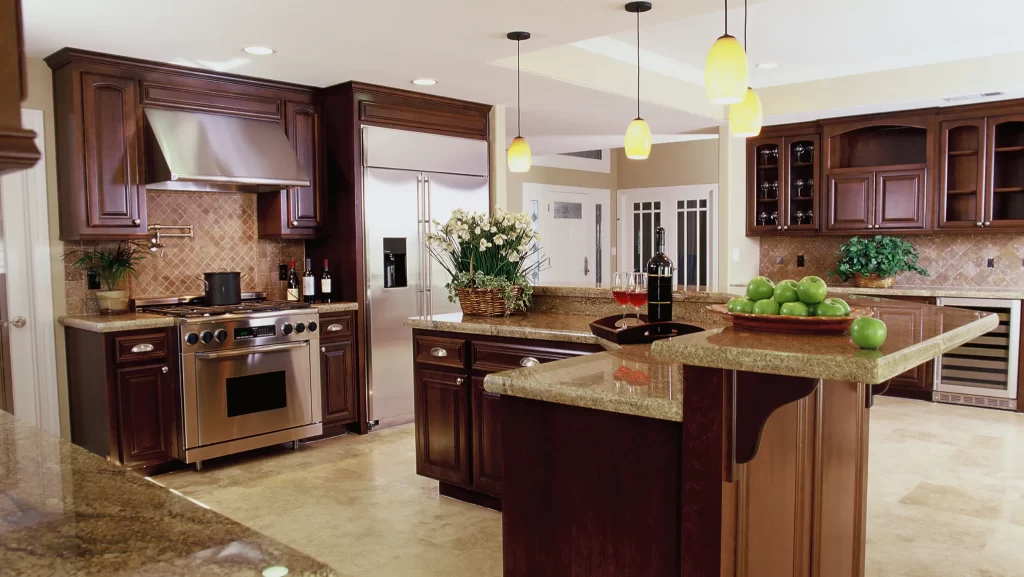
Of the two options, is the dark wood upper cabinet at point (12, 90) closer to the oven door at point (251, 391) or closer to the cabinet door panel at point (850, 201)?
the oven door at point (251, 391)

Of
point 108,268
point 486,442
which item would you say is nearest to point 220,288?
point 108,268

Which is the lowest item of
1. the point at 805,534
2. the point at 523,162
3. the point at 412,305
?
the point at 805,534

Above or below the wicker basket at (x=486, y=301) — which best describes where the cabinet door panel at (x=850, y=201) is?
above

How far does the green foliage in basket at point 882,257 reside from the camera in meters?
6.20

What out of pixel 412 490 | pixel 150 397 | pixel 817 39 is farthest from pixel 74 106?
pixel 817 39

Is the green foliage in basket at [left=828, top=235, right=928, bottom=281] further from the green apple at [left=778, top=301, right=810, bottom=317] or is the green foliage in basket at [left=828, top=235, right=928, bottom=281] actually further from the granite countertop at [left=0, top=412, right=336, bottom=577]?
the granite countertop at [left=0, top=412, right=336, bottom=577]

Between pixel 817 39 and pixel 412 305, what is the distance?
3.40m

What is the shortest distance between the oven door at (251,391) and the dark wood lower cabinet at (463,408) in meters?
1.21

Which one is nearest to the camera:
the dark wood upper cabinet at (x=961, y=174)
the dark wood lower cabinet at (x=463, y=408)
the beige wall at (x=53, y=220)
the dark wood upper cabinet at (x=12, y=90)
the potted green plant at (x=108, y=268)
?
the dark wood upper cabinet at (x=12, y=90)

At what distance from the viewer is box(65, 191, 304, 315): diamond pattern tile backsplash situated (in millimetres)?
4652

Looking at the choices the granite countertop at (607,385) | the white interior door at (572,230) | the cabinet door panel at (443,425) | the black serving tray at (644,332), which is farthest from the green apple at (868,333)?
the white interior door at (572,230)

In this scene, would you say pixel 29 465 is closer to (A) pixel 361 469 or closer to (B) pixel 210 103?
(A) pixel 361 469

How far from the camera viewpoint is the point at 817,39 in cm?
524

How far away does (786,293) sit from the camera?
1.84 m
